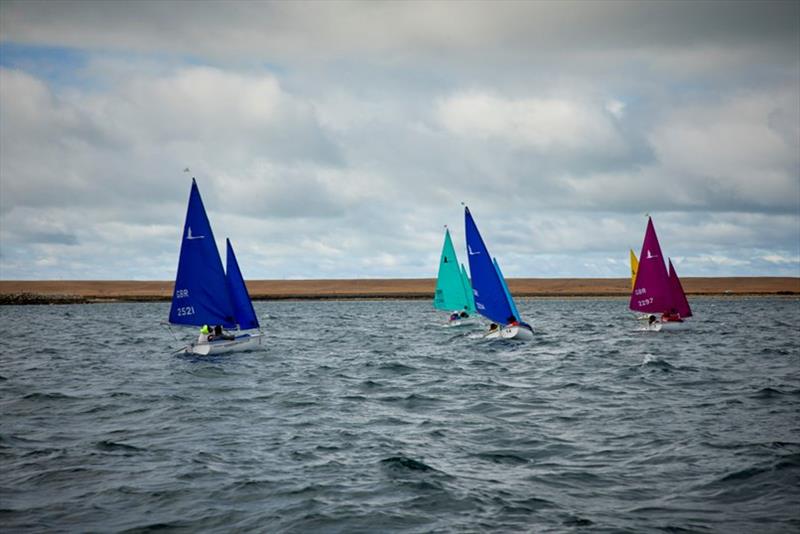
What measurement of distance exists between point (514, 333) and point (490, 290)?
10.1 ft

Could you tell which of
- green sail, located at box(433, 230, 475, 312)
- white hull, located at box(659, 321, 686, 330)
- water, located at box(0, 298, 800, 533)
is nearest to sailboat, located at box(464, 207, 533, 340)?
water, located at box(0, 298, 800, 533)

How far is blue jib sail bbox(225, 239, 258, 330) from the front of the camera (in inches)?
1513

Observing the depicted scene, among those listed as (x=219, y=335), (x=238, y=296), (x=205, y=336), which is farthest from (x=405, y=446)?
(x=238, y=296)

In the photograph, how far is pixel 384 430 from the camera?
1877 centimetres

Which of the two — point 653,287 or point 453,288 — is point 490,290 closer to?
point 653,287

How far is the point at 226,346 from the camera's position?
37.4 metres

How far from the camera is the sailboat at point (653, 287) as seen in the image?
163ft

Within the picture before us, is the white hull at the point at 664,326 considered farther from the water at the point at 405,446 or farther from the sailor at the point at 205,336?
the sailor at the point at 205,336

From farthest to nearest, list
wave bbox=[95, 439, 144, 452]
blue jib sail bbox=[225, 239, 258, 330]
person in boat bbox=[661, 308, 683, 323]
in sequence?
person in boat bbox=[661, 308, 683, 323], blue jib sail bbox=[225, 239, 258, 330], wave bbox=[95, 439, 144, 452]

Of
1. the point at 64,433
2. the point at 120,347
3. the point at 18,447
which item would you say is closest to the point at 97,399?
the point at 64,433

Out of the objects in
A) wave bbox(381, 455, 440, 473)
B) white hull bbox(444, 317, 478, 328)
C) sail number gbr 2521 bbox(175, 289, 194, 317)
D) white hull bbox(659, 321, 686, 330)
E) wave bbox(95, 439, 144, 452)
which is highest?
sail number gbr 2521 bbox(175, 289, 194, 317)

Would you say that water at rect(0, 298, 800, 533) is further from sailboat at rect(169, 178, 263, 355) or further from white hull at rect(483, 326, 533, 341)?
white hull at rect(483, 326, 533, 341)

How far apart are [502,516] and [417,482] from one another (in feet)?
7.68

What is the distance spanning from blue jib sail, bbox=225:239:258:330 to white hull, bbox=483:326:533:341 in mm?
14802
